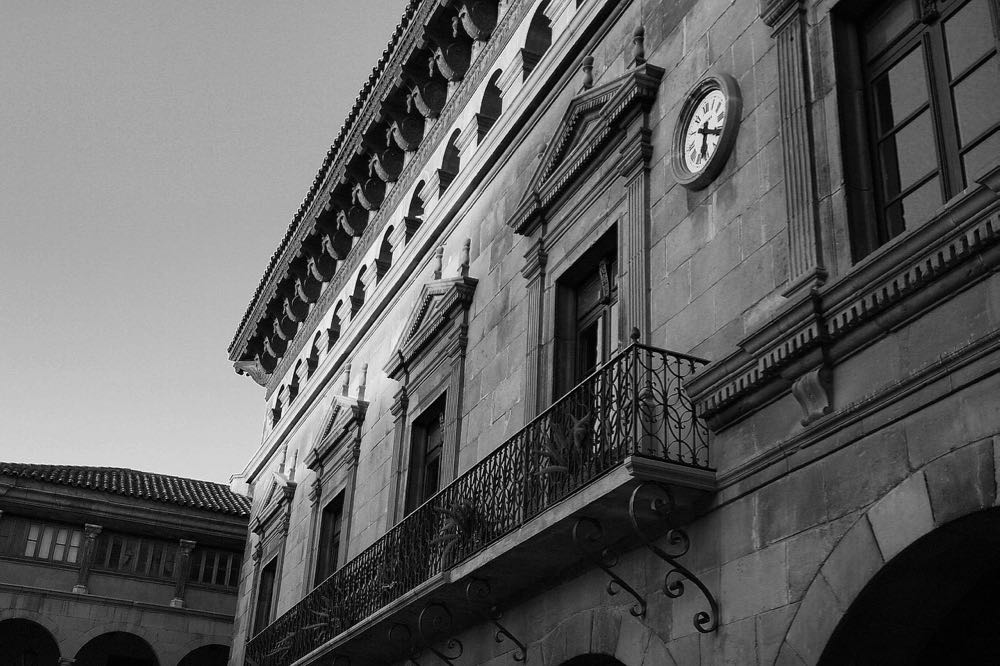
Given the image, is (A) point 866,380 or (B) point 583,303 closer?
(A) point 866,380

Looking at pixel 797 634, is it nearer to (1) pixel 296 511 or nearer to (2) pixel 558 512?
(2) pixel 558 512

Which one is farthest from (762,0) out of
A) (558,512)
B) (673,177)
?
(558,512)

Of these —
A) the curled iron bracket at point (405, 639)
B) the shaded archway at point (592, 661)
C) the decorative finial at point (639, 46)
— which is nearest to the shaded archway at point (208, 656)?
the curled iron bracket at point (405, 639)

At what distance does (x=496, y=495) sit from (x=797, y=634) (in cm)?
477

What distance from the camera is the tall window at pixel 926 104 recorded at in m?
7.76

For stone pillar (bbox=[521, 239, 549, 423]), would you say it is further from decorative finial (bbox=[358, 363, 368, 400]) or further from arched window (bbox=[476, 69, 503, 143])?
decorative finial (bbox=[358, 363, 368, 400])

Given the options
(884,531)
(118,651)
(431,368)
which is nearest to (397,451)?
(431,368)

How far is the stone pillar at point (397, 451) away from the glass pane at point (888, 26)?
32.2 feet

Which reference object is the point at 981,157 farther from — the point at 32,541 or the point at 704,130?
the point at 32,541

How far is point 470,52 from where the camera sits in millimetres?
19625

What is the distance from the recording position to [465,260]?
53.9 ft

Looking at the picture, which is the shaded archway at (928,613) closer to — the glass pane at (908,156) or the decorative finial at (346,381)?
the glass pane at (908,156)

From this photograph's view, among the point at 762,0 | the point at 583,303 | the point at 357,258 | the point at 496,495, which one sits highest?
the point at 357,258

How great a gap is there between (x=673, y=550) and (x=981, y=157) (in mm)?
3809
